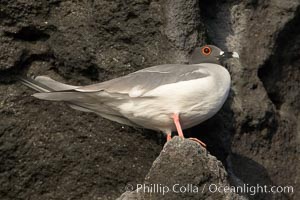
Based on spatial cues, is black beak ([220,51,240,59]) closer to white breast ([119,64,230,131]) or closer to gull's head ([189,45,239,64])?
gull's head ([189,45,239,64])

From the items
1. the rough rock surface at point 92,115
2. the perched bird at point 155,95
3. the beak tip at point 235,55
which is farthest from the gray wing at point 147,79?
the beak tip at point 235,55

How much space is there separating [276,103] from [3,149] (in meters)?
2.10

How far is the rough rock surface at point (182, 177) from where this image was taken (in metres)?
5.65

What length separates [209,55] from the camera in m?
6.71

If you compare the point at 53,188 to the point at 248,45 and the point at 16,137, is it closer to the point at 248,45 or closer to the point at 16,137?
the point at 16,137

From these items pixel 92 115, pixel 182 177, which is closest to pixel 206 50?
pixel 92 115

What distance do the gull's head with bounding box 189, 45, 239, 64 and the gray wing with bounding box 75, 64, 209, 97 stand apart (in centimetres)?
28

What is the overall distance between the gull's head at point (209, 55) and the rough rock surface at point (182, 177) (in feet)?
3.31

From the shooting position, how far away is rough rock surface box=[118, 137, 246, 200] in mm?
5648

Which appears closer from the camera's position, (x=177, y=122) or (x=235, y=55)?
(x=177, y=122)

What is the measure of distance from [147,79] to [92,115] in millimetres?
573

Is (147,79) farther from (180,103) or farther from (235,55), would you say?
(235,55)

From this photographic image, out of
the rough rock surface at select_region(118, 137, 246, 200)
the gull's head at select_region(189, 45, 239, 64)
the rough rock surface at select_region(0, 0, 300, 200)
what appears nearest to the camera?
the rough rock surface at select_region(118, 137, 246, 200)

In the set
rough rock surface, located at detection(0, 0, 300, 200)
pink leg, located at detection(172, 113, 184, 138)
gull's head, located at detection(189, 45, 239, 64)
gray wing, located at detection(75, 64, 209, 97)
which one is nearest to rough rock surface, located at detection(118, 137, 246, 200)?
pink leg, located at detection(172, 113, 184, 138)
